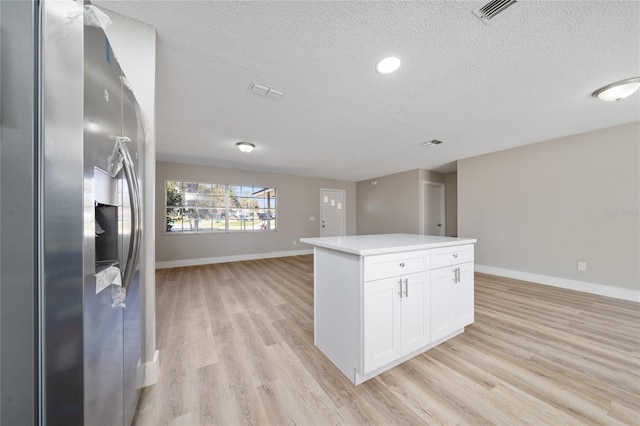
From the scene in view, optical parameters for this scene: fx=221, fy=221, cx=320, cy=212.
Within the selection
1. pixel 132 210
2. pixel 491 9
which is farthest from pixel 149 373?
pixel 491 9

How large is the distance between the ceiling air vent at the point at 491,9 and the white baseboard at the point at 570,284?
4.12 meters

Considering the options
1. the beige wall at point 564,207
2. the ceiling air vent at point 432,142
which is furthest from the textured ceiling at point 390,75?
the beige wall at point 564,207

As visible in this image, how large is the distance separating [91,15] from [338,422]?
6.45 feet

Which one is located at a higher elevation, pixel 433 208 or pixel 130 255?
pixel 433 208

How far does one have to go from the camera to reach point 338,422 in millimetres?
1211

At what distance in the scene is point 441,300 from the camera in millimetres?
1896

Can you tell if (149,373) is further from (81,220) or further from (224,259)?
(224,259)

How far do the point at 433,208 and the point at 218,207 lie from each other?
5.71 metres

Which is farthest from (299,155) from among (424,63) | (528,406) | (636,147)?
(636,147)

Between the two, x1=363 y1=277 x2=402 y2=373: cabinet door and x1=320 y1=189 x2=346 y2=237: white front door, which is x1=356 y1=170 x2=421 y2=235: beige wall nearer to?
x1=320 y1=189 x2=346 y2=237: white front door

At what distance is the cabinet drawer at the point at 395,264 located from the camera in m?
1.47

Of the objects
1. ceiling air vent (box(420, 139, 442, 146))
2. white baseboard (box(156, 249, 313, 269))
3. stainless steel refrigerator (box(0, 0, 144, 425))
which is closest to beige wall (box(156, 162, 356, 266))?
white baseboard (box(156, 249, 313, 269))

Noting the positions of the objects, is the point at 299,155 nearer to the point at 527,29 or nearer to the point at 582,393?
the point at 527,29

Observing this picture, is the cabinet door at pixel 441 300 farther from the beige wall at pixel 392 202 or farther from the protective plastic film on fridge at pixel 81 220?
the beige wall at pixel 392 202
